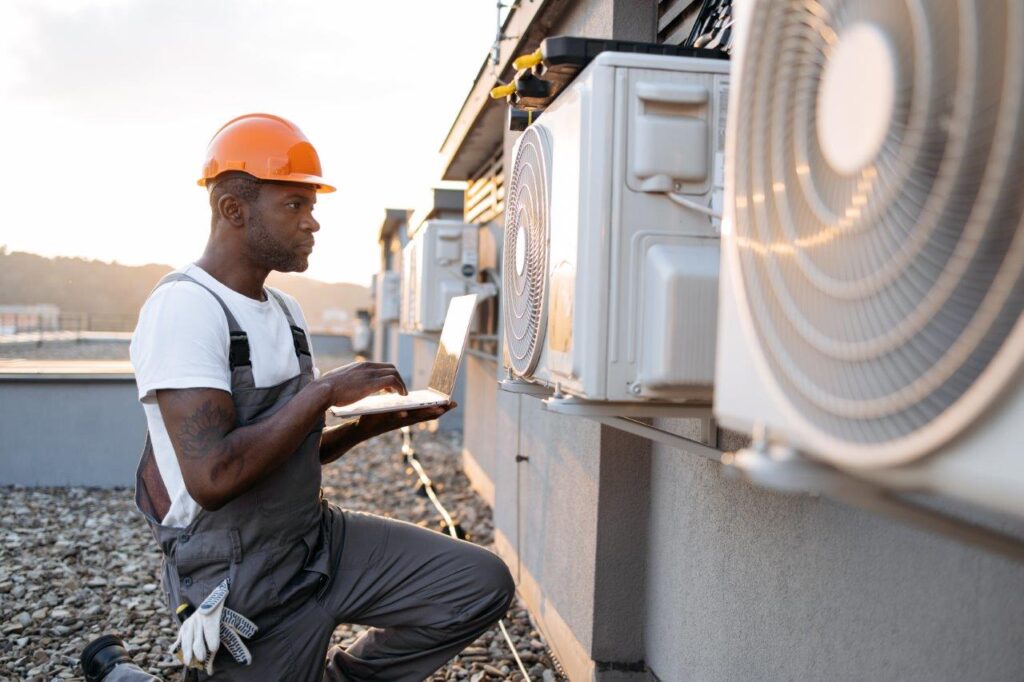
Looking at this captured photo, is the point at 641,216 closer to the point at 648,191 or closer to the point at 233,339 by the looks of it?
the point at 648,191

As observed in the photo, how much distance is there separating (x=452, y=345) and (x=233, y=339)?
762 mm

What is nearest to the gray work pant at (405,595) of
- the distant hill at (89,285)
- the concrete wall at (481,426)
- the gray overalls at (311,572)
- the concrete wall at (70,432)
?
the gray overalls at (311,572)

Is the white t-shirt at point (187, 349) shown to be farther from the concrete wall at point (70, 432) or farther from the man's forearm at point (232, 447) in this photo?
the concrete wall at point (70, 432)

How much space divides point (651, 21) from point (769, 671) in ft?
7.26

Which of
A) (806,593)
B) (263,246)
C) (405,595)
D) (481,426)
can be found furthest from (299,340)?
(481,426)

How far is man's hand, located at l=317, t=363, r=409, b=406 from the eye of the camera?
103 inches

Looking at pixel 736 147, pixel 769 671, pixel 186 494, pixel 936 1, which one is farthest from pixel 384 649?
pixel 936 1

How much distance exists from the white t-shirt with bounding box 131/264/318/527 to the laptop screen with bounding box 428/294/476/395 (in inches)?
20.6

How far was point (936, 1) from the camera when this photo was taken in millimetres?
840

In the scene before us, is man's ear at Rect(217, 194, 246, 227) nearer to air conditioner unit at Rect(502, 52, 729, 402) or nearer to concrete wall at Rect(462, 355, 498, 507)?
air conditioner unit at Rect(502, 52, 729, 402)

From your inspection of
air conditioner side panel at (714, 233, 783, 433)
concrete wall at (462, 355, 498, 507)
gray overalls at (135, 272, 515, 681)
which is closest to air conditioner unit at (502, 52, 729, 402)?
air conditioner side panel at (714, 233, 783, 433)

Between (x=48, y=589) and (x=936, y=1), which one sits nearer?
(x=936, y=1)

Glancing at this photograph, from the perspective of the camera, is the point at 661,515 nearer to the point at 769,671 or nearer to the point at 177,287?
the point at 769,671

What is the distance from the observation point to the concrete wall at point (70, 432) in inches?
299
